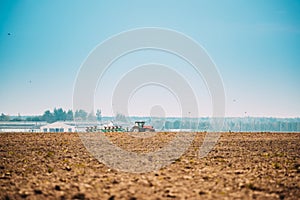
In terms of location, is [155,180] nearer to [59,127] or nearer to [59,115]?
[59,127]

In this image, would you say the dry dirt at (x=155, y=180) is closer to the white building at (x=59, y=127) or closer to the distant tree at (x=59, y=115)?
the white building at (x=59, y=127)

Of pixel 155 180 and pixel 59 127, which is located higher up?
pixel 155 180

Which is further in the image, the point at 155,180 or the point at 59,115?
the point at 59,115

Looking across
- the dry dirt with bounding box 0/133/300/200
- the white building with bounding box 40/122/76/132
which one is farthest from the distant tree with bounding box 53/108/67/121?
the dry dirt with bounding box 0/133/300/200

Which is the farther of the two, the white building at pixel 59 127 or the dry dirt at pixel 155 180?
the white building at pixel 59 127

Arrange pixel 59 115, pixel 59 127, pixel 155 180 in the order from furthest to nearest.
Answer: pixel 59 115 < pixel 59 127 < pixel 155 180

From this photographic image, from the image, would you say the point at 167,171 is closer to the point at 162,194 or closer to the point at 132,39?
the point at 162,194

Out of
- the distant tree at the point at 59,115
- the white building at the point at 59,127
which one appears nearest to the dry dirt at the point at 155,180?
the white building at the point at 59,127

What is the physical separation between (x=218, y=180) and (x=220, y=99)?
54.7 feet

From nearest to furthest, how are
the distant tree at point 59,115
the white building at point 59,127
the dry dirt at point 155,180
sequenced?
the dry dirt at point 155,180 < the white building at point 59,127 < the distant tree at point 59,115

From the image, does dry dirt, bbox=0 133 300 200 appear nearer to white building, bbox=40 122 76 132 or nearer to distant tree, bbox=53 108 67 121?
white building, bbox=40 122 76 132

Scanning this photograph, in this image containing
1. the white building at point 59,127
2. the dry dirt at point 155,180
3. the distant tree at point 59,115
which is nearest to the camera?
the dry dirt at point 155,180

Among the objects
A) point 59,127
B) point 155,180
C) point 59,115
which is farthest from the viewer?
point 59,115

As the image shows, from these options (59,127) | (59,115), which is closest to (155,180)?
(59,127)
